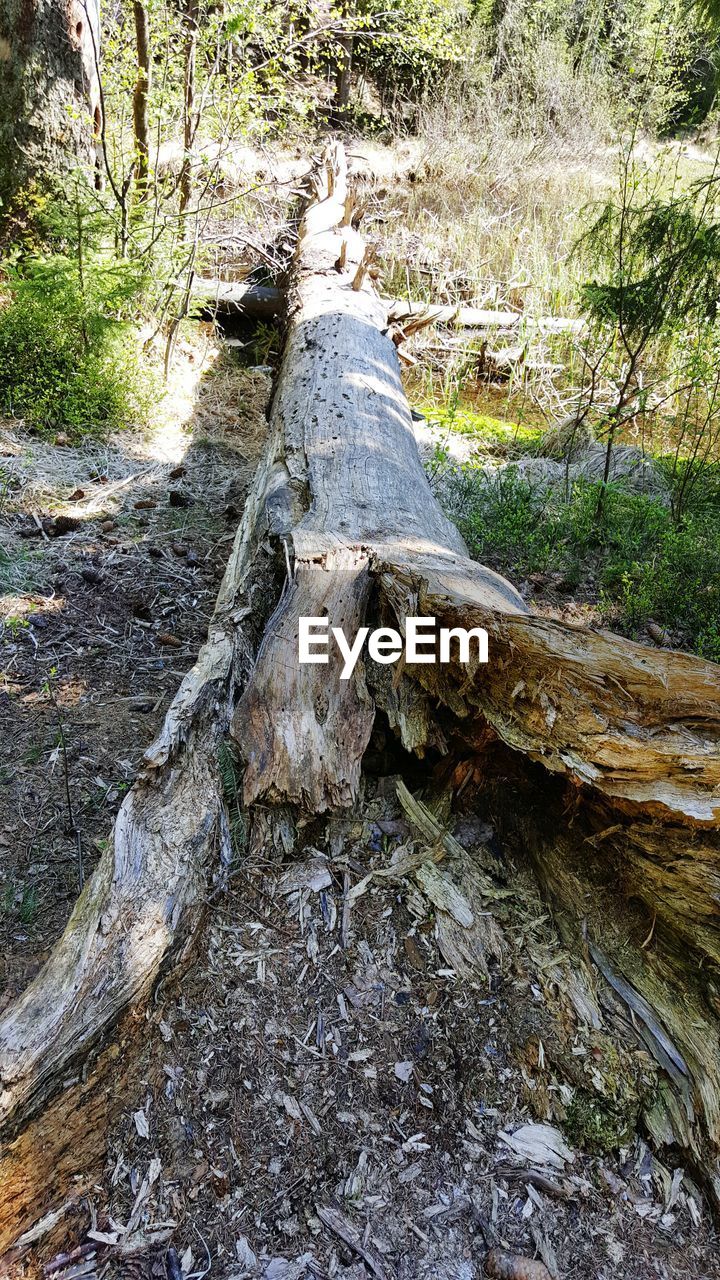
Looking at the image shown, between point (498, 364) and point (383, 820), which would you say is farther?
point (498, 364)

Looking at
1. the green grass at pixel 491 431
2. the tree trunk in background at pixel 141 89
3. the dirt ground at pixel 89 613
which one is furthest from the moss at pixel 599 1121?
the tree trunk in background at pixel 141 89

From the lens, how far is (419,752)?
252cm

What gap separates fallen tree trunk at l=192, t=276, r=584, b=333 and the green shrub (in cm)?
186

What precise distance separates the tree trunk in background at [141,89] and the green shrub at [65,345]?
1.01 m

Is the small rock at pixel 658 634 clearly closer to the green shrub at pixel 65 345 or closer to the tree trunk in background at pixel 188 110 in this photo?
the green shrub at pixel 65 345

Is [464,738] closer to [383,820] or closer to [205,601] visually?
[383,820]

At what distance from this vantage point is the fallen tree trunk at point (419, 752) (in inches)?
69.5

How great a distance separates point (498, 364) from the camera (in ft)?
25.9

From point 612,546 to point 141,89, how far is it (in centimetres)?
495

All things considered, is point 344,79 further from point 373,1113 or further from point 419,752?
point 373,1113

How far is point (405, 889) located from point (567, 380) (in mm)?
6449

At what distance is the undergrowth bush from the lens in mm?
4164

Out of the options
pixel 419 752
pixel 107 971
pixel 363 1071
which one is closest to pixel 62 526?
pixel 419 752

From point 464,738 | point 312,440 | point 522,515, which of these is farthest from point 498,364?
point 464,738
